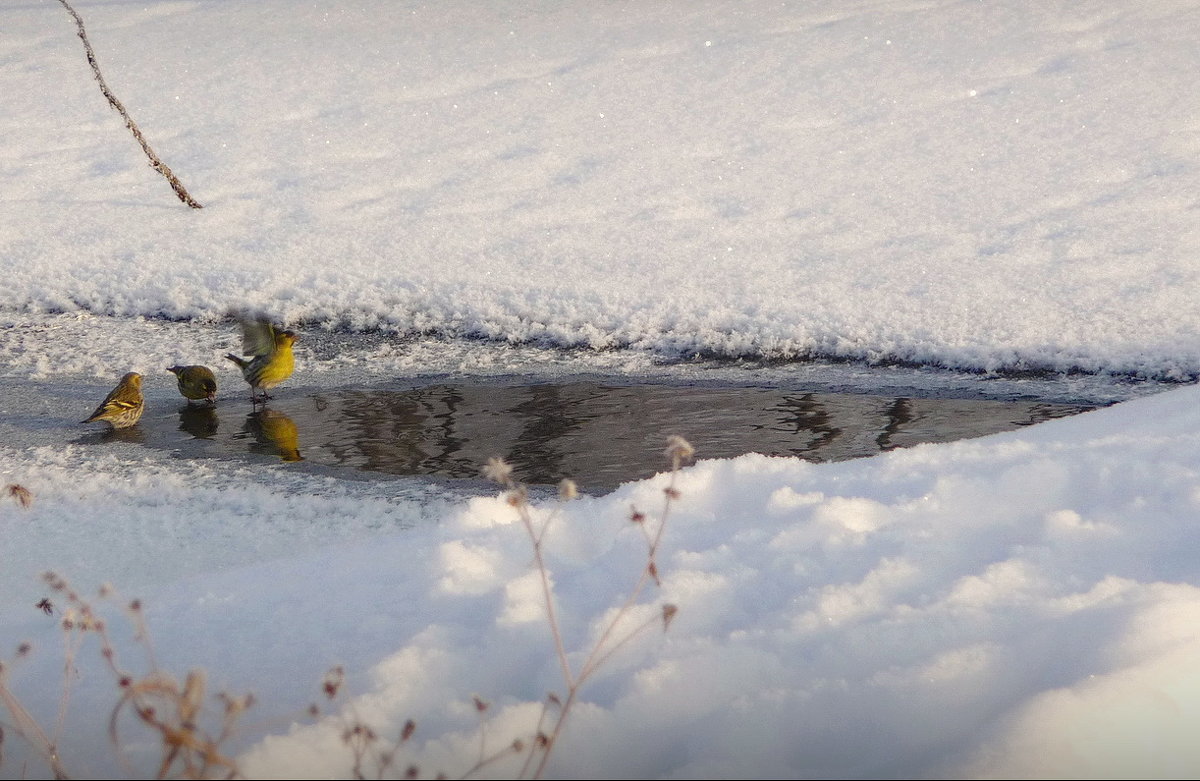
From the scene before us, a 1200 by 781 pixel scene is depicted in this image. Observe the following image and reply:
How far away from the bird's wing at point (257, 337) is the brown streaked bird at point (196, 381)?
0.24 meters

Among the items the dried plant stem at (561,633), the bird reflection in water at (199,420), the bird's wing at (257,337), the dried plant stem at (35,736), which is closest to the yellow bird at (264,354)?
the bird's wing at (257,337)

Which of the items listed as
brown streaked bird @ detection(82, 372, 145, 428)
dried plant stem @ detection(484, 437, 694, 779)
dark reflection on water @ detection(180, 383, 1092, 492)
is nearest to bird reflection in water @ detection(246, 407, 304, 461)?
dark reflection on water @ detection(180, 383, 1092, 492)

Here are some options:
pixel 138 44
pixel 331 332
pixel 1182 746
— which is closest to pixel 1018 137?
pixel 331 332

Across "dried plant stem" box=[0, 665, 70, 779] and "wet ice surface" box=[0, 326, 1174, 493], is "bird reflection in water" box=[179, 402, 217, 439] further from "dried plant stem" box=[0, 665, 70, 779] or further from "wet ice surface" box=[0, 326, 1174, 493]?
"dried plant stem" box=[0, 665, 70, 779]

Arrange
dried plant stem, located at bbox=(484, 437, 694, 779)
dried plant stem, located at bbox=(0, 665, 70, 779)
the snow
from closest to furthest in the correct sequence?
dried plant stem, located at bbox=(484, 437, 694, 779), dried plant stem, located at bbox=(0, 665, 70, 779), the snow

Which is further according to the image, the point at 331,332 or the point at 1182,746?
the point at 331,332

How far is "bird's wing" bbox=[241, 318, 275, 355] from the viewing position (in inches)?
218

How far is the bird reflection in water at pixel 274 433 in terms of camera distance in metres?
4.96

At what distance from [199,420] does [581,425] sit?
1.93m

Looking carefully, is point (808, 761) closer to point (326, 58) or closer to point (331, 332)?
point (331, 332)

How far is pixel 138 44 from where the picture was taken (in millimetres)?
13133

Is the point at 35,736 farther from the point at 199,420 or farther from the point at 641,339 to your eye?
the point at 641,339

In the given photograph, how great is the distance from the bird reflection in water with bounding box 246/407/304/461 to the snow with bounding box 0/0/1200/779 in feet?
0.72

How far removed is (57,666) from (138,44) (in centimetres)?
1229
